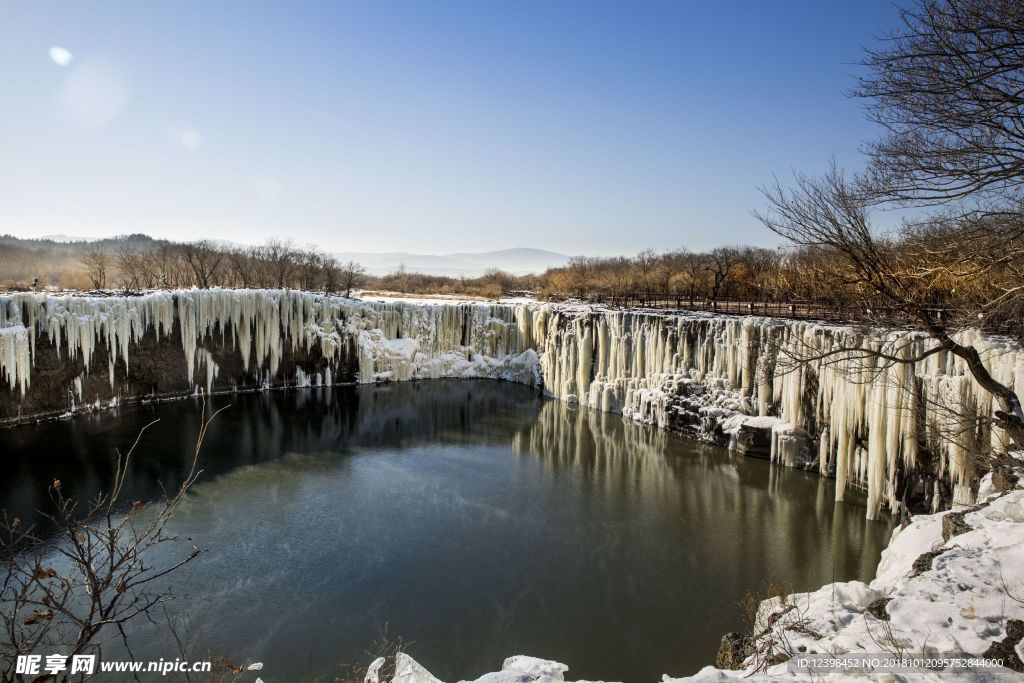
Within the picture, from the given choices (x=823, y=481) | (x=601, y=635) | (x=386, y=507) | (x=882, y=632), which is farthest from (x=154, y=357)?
(x=882, y=632)

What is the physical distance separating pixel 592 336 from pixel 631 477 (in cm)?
968

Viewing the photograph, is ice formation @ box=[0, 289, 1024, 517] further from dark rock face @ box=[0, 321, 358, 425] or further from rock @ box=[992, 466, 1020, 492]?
rock @ box=[992, 466, 1020, 492]

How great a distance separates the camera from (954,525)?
6.75 meters

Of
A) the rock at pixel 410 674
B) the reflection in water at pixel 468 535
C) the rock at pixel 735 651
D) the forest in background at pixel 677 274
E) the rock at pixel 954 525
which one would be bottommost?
the reflection in water at pixel 468 535

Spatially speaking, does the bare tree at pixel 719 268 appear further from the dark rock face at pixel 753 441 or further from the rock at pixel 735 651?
the rock at pixel 735 651

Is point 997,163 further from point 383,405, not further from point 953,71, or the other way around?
point 383,405

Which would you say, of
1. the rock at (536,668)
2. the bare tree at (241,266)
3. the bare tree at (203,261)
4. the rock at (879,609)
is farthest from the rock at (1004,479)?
the bare tree at (241,266)

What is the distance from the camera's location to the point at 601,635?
27.9ft

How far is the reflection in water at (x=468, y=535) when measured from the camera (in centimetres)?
842

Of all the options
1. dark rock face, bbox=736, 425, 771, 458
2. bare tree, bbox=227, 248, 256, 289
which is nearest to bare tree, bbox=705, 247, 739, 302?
dark rock face, bbox=736, 425, 771, 458

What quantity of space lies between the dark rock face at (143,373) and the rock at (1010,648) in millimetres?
24059

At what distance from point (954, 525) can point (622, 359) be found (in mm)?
16130

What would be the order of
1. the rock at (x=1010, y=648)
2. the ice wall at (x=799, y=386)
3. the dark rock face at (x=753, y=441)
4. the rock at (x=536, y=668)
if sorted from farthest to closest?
the dark rock face at (x=753, y=441), the ice wall at (x=799, y=386), the rock at (x=536, y=668), the rock at (x=1010, y=648)

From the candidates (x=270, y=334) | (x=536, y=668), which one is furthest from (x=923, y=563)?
(x=270, y=334)
